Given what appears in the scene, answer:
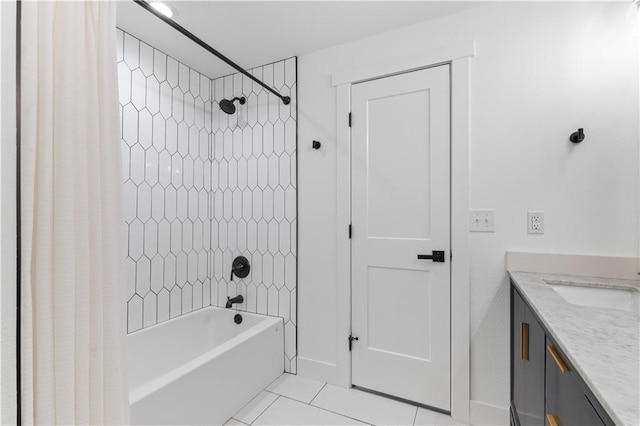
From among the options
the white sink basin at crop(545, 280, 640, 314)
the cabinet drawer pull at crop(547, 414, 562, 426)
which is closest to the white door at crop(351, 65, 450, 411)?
the white sink basin at crop(545, 280, 640, 314)

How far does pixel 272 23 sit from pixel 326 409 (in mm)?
2477

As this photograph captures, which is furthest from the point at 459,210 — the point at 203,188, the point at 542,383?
the point at 203,188

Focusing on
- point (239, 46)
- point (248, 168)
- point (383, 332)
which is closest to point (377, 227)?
point (383, 332)

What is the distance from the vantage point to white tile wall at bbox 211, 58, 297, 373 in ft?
7.66

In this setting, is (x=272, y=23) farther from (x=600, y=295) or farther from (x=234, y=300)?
(x=600, y=295)

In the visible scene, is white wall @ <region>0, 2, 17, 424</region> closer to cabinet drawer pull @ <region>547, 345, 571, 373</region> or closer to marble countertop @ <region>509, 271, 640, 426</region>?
marble countertop @ <region>509, 271, 640, 426</region>

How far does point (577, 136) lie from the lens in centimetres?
153

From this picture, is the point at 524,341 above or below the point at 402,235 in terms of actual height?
below

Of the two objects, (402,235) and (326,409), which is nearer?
(326,409)

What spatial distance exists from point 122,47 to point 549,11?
102 inches

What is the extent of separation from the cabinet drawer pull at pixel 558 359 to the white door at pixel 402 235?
0.91m

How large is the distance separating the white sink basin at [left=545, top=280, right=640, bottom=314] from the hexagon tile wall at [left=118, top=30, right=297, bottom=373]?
64.4 inches

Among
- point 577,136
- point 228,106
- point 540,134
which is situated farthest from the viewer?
point 228,106

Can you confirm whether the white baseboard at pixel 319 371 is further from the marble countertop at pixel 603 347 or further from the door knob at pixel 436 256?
the marble countertop at pixel 603 347
